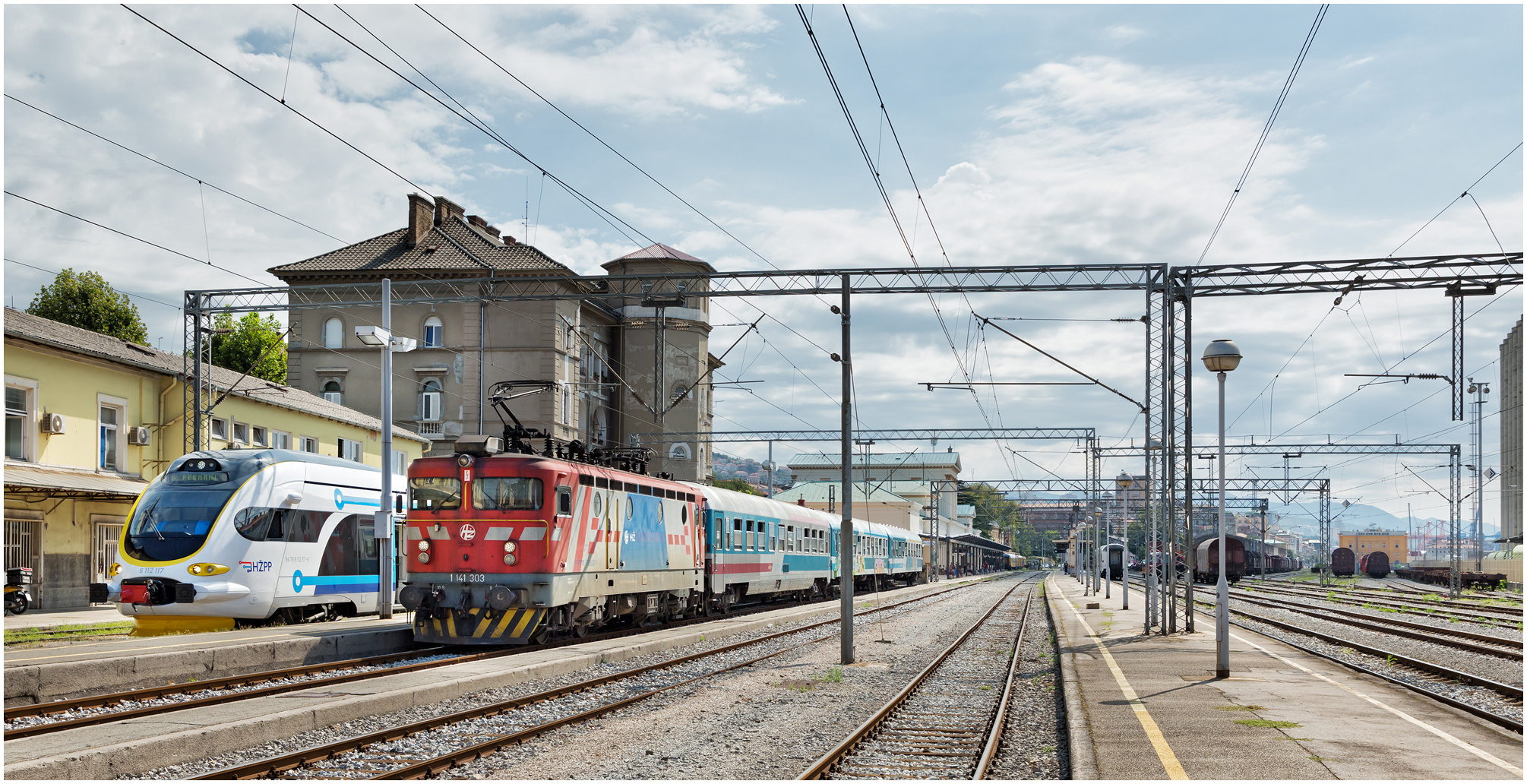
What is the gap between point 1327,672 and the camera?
16.6 metres

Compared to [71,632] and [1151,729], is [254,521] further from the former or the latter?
[1151,729]

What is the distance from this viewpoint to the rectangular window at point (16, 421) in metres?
25.4

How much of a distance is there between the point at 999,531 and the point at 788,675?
14778cm

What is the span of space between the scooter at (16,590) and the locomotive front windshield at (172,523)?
20.8 feet

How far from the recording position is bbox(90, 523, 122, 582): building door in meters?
27.5

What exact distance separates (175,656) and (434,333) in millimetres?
38471

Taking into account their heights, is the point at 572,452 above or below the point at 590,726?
above

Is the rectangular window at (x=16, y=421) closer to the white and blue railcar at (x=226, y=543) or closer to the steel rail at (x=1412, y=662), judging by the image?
the white and blue railcar at (x=226, y=543)

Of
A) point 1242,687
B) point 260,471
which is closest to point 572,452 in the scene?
point 260,471

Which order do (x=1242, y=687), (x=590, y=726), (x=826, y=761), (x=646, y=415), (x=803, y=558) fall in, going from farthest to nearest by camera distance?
(x=646, y=415), (x=803, y=558), (x=1242, y=687), (x=590, y=726), (x=826, y=761)

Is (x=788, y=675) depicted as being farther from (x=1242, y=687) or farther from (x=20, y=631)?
(x=20, y=631)

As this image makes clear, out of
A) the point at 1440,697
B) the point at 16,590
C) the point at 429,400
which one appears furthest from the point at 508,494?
the point at 429,400

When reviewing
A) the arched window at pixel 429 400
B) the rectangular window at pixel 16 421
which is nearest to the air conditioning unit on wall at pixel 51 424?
the rectangular window at pixel 16 421

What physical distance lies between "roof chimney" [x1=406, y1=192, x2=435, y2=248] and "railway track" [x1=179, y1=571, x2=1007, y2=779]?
3993cm
